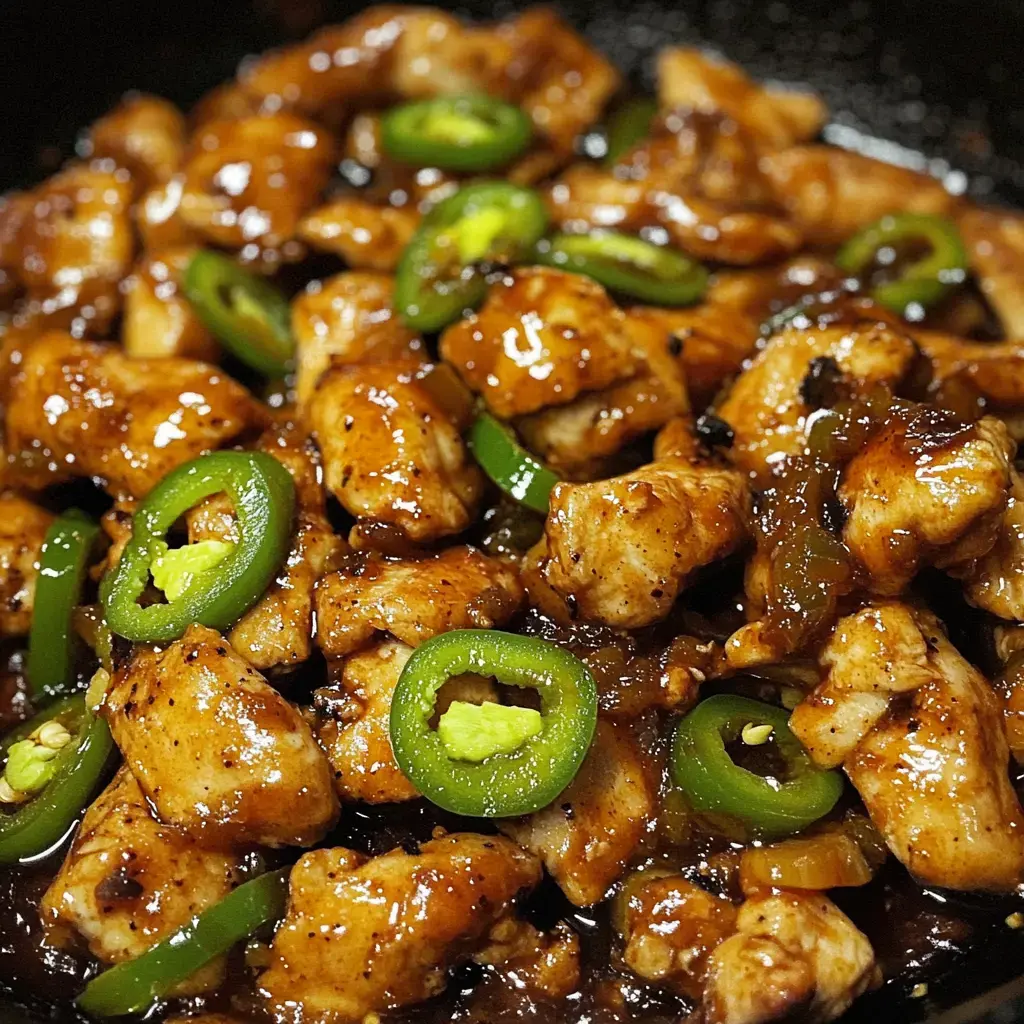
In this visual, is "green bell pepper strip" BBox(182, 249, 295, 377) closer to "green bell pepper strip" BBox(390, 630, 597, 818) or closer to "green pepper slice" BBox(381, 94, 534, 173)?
"green pepper slice" BBox(381, 94, 534, 173)

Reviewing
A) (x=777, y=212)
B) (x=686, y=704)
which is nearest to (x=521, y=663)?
(x=686, y=704)

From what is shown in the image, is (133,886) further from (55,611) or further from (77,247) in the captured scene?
(77,247)

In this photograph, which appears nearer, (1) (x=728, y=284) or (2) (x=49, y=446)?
(2) (x=49, y=446)

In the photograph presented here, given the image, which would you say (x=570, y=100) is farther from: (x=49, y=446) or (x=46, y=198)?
(x=49, y=446)

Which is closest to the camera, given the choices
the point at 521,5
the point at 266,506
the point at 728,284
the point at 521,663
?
the point at 521,663

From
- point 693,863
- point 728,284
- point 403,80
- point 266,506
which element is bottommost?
point 693,863

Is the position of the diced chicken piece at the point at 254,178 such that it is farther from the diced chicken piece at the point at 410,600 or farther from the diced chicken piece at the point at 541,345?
the diced chicken piece at the point at 410,600

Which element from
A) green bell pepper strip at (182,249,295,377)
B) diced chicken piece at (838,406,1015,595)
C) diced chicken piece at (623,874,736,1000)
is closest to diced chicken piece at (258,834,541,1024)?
diced chicken piece at (623,874,736,1000)
